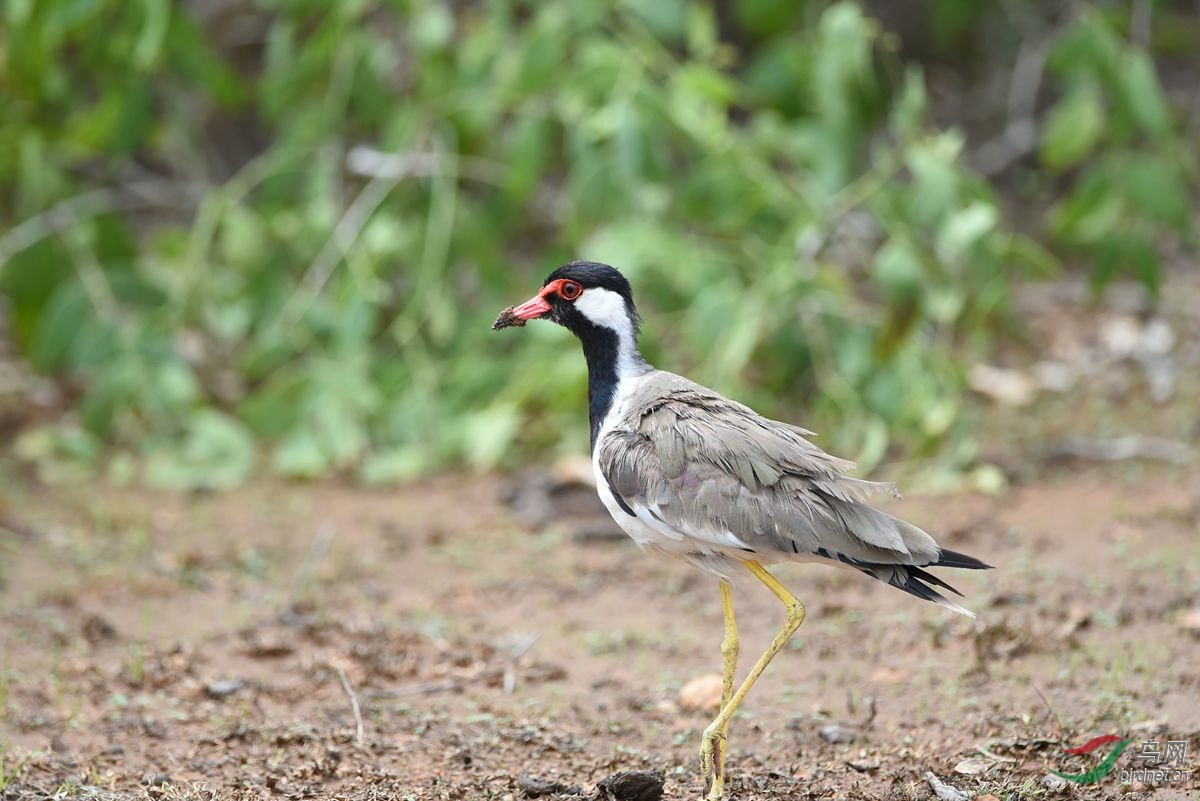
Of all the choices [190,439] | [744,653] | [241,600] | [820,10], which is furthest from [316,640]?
[820,10]

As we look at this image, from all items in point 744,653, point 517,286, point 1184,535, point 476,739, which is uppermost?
point 517,286

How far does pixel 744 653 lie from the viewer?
15.4 ft

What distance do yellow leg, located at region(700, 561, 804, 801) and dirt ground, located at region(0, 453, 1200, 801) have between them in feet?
0.25

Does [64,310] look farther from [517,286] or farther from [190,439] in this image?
[517,286]

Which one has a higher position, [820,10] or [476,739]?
[820,10]

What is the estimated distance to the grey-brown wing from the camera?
135 inches

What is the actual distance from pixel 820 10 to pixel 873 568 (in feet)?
15.9

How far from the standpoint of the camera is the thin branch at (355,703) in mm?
3867

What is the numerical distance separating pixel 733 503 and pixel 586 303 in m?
0.91

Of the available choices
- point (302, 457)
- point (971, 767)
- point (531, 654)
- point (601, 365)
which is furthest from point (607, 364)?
point (302, 457)

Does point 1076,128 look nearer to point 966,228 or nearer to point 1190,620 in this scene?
point 966,228

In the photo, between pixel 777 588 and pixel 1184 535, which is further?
pixel 1184 535

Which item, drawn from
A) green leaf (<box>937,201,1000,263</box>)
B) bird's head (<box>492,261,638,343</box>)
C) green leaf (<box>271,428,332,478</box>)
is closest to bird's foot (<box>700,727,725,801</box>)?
bird's head (<box>492,261,638,343</box>)

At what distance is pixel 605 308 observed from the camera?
13.6 feet
